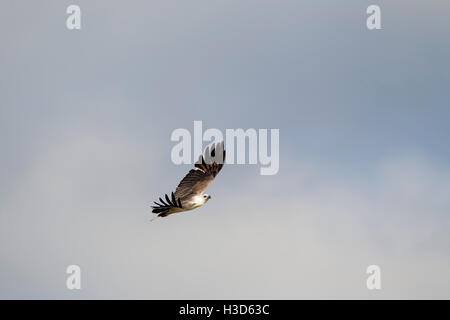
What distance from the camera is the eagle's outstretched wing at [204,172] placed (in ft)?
139

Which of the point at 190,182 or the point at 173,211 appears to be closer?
the point at 173,211

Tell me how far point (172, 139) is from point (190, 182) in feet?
7.78

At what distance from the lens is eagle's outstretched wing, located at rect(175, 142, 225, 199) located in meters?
42.4

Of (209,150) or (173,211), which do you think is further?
(209,150)

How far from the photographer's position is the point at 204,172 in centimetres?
4278
